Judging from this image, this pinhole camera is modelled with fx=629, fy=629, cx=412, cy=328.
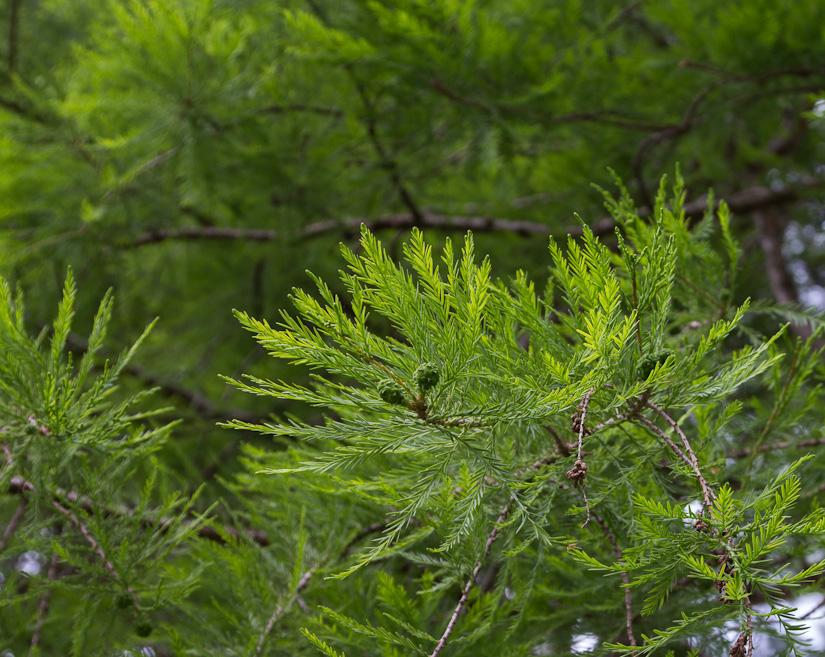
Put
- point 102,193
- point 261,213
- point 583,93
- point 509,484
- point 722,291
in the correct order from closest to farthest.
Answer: point 509,484
point 722,291
point 583,93
point 102,193
point 261,213

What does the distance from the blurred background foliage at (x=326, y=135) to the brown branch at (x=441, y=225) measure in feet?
0.05

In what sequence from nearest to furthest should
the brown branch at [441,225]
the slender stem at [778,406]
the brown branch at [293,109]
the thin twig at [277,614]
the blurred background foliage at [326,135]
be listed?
the slender stem at [778,406] → the thin twig at [277,614] → the blurred background foliage at [326,135] → the brown branch at [293,109] → the brown branch at [441,225]

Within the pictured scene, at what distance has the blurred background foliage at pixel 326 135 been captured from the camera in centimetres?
183

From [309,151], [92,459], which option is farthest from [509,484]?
[309,151]

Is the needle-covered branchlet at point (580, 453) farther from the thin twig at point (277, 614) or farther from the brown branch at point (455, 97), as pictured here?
the brown branch at point (455, 97)

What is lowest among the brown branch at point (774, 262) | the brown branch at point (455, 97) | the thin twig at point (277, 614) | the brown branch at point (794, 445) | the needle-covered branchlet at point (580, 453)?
the brown branch at point (774, 262)

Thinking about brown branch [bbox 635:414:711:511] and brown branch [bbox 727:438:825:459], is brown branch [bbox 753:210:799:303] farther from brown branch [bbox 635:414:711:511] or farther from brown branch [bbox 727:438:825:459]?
brown branch [bbox 635:414:711:511]

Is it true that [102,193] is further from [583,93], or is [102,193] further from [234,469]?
[583,93]

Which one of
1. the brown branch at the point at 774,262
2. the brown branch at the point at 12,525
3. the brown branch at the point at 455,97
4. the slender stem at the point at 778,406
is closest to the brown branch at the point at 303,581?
the brown branch at the point at 12,525

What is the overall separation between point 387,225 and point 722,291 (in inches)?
69.1

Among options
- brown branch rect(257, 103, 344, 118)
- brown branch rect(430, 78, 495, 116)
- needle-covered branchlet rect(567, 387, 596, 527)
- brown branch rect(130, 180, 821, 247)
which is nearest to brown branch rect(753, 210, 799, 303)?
brown branch rect(130, 180, 821, 247)

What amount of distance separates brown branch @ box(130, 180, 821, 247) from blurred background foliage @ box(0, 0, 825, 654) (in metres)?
0.01

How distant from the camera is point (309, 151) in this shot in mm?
2320

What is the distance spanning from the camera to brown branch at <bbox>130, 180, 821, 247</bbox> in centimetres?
249
